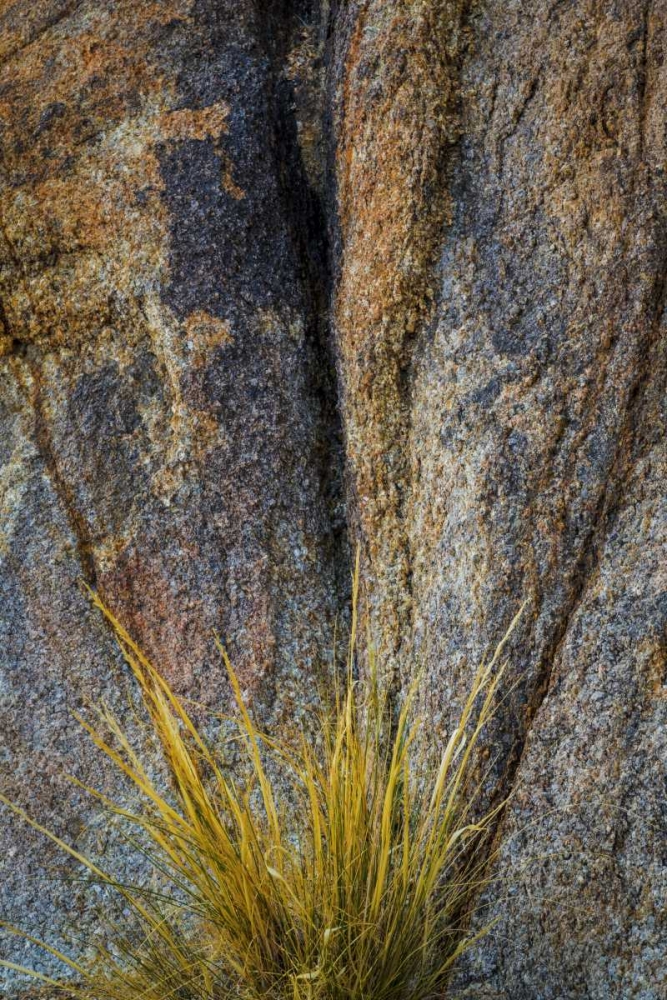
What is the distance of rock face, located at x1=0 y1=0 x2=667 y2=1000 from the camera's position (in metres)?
1.79

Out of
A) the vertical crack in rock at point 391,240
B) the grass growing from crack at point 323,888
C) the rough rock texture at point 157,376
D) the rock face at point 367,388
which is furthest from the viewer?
the rough rock texture at point 157,376

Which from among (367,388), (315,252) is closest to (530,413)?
(367,388)

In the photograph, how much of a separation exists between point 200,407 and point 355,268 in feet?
1.59

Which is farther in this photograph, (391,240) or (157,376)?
(157,376)

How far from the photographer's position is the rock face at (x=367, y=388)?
179 centimetres

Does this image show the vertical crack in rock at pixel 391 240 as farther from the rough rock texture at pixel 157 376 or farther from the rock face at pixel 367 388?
the rough rock texture at pixel 157 376

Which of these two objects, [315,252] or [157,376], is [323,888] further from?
[315,252]

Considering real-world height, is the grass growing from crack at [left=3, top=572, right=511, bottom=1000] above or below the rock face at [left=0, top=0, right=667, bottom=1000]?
below

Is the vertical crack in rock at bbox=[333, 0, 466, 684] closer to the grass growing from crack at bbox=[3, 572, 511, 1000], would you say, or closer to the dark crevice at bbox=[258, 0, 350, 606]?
the dark crevice at bbox=[258, 0, 350, 606]

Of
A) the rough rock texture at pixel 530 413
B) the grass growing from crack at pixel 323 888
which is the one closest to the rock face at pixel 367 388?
the rough rock texture at pixel 530 413

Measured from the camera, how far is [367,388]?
2256 millimetres

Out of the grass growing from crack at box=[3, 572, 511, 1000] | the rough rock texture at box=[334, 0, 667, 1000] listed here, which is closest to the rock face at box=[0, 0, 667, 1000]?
the rough rock texture at box=[334, 0, 667, 1000]

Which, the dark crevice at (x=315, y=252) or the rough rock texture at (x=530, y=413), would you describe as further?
the dark crevice at (x=315, y=252)

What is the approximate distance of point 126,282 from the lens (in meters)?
2.39
